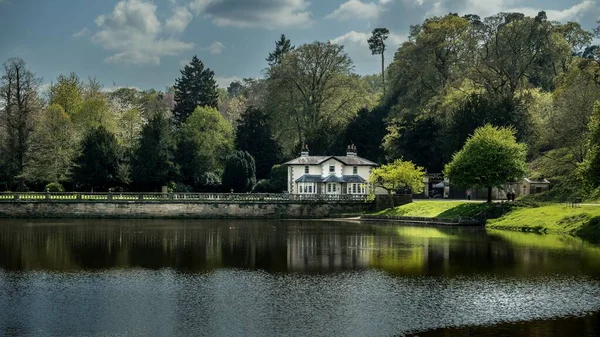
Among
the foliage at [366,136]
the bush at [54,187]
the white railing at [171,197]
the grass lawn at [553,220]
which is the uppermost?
the foliage at [366,136]

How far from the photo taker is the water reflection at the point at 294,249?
130 ft

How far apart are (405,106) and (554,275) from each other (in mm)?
69229

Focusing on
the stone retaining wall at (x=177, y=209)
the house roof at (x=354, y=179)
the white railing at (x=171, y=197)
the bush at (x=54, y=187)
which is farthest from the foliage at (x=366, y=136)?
the bush at (x=54, y=187)

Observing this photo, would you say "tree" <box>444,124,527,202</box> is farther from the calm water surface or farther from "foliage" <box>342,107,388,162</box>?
"foliage" <box>342,107,388,162</box>

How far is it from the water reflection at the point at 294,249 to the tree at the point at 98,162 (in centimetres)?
2066

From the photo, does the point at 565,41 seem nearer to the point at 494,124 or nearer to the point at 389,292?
the point at 494,124

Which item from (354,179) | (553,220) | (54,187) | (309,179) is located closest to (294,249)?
(553,220)

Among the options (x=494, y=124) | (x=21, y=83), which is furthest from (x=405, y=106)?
(x=21, y=83)

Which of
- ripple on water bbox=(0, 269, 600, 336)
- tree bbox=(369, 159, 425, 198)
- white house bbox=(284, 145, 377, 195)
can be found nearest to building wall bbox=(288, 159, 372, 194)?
white house bbox=(284, 145, 377, 195)

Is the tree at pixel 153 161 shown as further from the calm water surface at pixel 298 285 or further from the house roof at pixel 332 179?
the calm water surface at pixel 298 285

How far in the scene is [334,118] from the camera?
10600cm

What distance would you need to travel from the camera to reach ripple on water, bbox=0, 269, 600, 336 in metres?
25.3

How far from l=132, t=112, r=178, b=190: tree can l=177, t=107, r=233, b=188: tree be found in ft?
10.9

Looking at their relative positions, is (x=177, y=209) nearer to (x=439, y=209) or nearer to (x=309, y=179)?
(x=309, y=179)
